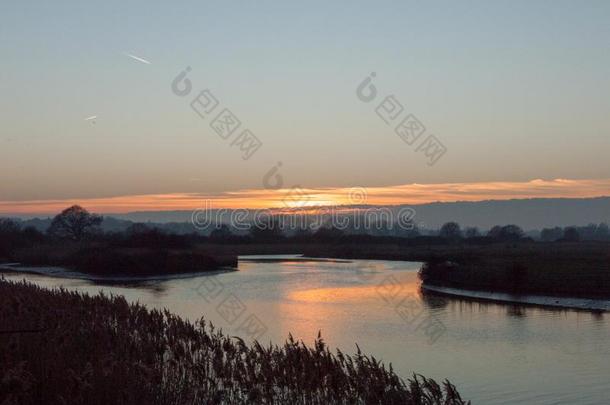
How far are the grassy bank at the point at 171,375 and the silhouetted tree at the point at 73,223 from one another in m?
138

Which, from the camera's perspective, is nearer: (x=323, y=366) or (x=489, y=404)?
(x=323, y=366)

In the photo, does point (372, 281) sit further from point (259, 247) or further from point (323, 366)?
point (259, 247)

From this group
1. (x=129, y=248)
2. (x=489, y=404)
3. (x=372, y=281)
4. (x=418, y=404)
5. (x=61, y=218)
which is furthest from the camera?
(x=61, y=218)

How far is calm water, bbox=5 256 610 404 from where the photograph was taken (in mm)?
19109

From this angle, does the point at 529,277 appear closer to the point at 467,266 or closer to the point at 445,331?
the point at 467,266

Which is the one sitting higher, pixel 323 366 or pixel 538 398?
pixel 323 366

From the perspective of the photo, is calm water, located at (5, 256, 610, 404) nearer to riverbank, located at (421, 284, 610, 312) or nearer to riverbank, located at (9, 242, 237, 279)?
riverbank, located at (421, 284, 610, 312)

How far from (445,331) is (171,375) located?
54.4 feet

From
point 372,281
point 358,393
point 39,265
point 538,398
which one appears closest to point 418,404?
point 358,393

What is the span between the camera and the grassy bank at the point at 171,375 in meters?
11.6

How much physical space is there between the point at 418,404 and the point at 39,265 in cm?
8087

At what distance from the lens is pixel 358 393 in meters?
13.0

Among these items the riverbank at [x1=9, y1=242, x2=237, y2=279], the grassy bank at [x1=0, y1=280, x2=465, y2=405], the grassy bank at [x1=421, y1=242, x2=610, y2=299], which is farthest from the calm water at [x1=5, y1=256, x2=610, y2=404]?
the riverbank at [x1=9, y1=242, x2=237, y2=279]

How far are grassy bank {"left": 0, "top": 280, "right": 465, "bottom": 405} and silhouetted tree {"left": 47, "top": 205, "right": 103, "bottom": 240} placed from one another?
138 m
